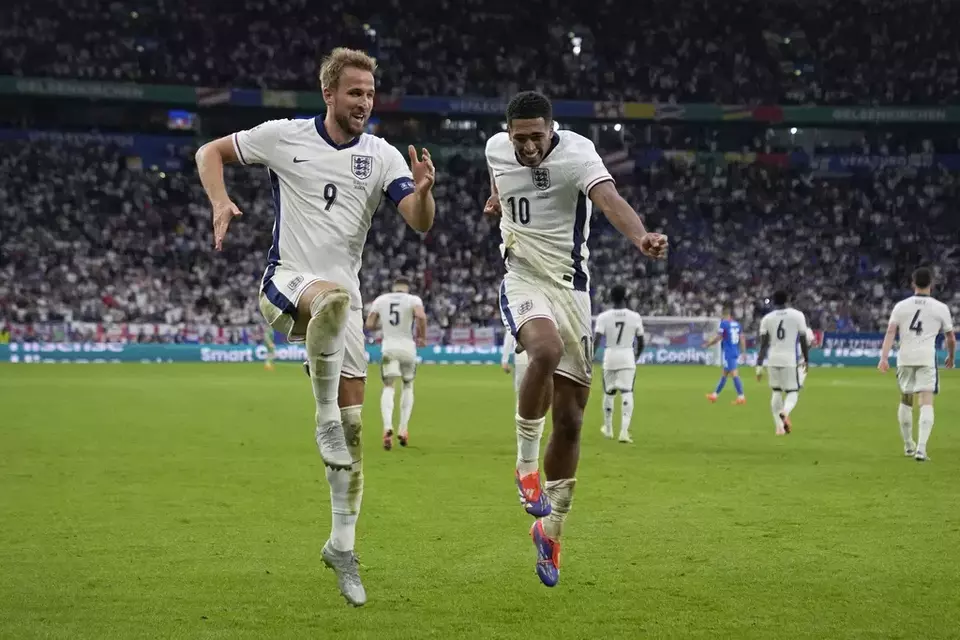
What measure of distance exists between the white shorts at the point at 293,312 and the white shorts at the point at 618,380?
11.5 meters

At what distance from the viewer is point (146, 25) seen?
2004 inches

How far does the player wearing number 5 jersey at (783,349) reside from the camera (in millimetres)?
18234

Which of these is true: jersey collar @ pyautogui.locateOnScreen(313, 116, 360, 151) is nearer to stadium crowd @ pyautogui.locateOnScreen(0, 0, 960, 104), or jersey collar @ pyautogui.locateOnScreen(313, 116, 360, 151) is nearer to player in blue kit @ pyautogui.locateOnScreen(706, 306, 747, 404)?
player in blue kit @ pyautogui.locateOnScreen(706, 306, 747, 404)

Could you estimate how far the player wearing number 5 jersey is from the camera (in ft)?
59.8

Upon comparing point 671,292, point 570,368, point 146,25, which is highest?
point 146,25

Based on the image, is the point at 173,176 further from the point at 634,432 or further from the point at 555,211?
the point at 555,211

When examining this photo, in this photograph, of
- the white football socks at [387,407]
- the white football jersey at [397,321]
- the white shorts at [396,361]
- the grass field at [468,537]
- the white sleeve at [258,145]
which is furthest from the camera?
the white football jersey at [397,321]

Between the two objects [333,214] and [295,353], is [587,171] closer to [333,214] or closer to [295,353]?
[333,214]

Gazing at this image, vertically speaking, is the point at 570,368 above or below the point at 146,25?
below

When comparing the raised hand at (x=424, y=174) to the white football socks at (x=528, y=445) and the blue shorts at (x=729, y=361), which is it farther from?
the blue shorts at (x=729, y=361)

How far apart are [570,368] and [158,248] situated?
41.5 m

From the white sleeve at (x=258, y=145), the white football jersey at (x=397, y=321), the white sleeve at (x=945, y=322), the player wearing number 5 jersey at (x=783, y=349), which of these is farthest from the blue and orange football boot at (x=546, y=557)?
the player wearing number 5 jersey at (x=783, y=349)

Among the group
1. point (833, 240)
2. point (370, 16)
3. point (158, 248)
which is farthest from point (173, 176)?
point (833, 240)

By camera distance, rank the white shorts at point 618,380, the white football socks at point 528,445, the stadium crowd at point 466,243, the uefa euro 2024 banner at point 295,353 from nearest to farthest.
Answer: the white football socks at point 528,445 → the white shorts at point 618,380 → the uefa euro 2024 banner at point 295,353 → the stadium crowd at point 466,243
